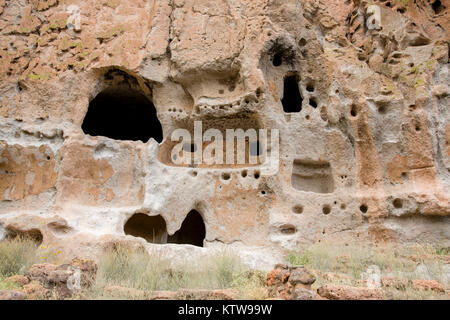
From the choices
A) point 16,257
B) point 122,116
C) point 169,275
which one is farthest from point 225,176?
point 122,116

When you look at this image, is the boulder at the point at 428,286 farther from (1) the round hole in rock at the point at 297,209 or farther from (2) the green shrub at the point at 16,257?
(2) the green shrub at the point at 16,257

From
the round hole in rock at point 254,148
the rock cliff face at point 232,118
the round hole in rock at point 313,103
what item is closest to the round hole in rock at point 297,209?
the rock cliff face at point 232,118

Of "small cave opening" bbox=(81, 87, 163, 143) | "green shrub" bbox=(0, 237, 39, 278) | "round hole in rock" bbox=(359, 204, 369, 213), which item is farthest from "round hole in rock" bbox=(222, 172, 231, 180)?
"green shrub" bbox=(0, 237, 39, 278)

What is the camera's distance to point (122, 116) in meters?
9.17

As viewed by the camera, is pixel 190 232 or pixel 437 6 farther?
pixel 190 232

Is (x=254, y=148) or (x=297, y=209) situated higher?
(x=254, y=148)

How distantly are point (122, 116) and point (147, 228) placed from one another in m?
3.06

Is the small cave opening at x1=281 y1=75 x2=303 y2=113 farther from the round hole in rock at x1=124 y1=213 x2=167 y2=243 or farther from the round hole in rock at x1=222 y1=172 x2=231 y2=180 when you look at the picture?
the round hole in rock at x1=124 y1=213 x2=167 y2=243

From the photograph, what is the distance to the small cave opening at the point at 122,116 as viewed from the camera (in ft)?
26.6

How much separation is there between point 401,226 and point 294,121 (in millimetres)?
2271

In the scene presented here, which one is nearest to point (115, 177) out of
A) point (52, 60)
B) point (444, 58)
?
point (52, 60)

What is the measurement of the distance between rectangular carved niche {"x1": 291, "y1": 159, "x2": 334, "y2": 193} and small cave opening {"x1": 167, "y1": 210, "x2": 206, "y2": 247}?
2210 mm

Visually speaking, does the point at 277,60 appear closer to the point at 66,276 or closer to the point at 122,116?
the point at 122,116

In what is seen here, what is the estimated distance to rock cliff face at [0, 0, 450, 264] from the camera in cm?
625
